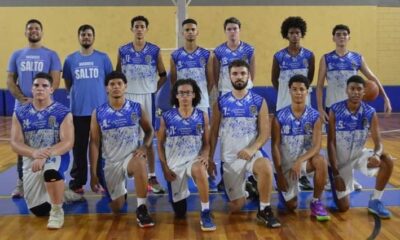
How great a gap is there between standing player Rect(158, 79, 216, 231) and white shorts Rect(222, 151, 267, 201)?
0.27m

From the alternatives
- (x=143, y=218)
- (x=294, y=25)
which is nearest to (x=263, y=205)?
(x=143, y=218)

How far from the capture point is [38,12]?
13.0 metres

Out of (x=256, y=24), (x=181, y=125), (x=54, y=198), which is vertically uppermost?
(x=256, y=24)

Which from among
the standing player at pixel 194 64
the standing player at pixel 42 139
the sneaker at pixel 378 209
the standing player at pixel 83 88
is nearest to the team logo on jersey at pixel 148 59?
the standing player at pixel 194 64

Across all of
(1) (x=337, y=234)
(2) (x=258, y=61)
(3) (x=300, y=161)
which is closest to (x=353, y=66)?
(3) (x=300, y=161)

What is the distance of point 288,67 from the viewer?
5.12 meters

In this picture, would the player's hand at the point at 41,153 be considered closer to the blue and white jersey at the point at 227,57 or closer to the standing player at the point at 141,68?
the standing player at the point at 141,68

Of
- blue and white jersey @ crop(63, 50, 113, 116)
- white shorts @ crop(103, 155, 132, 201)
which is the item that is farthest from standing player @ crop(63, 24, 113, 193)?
white shorts @ crop(103, 155, 132, 201)

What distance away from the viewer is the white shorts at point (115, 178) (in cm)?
414

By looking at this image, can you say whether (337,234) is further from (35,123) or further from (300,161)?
(35,123)

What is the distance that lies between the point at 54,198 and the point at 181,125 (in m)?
1.28

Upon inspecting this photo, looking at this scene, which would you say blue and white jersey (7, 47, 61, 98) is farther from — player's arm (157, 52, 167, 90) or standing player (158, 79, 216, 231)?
standing player (158, 79, 216, 231)

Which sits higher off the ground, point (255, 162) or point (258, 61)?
point (258, 61)

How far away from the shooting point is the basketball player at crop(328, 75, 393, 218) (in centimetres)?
413
